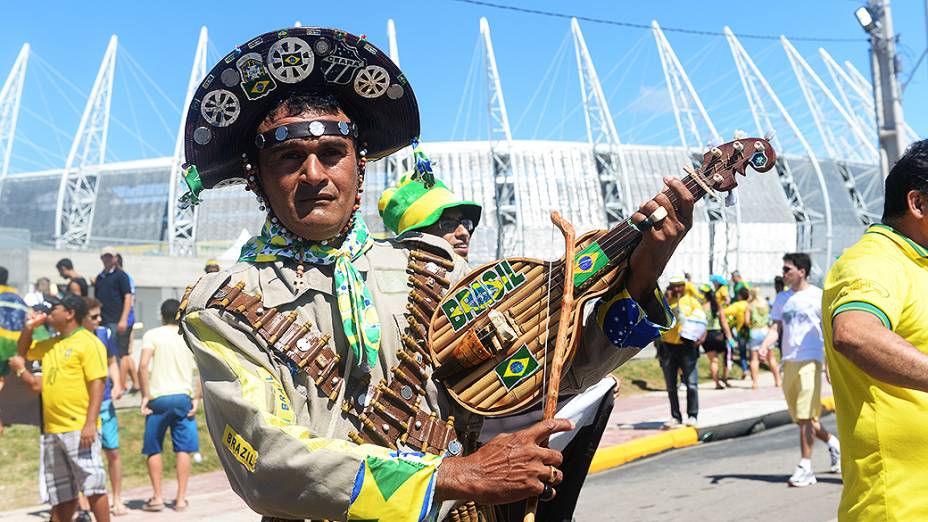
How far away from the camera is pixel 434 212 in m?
4.81

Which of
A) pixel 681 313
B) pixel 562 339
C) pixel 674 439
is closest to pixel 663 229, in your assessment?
pixel 562 339

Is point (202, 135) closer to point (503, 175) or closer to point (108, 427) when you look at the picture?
point (108, 427)

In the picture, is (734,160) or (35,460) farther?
(35,460)

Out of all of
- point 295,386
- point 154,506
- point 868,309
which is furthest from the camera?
point 154,506

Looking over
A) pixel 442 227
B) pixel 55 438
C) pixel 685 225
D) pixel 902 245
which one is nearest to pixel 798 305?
pixel 442 227

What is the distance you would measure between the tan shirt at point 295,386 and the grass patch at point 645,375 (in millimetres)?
14720

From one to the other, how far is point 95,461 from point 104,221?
41036mm

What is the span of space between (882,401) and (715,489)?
228 inches

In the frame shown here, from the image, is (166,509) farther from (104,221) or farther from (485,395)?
(104,221)

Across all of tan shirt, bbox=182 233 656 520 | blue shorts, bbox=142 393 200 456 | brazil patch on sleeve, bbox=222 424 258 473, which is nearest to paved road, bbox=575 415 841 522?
blue shorts, bbox=142 393 200 456

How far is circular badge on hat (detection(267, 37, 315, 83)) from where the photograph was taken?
252 centimetres

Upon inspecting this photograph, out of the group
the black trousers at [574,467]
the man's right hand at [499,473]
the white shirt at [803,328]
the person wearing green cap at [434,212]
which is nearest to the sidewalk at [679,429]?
the white shirt at [803,328]

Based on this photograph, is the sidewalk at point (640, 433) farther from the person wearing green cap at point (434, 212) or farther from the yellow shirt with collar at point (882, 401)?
the yellow shirt with collar at point (882, 401)

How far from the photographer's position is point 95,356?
23.9ft
